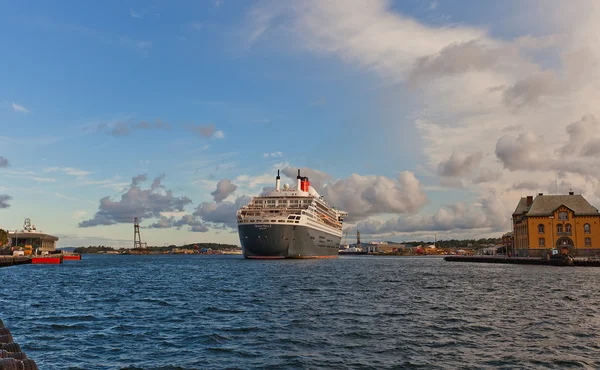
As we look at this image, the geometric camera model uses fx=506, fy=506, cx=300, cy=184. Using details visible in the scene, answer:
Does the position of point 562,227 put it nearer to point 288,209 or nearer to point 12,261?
point 288,209

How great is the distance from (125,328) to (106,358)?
23.6ft

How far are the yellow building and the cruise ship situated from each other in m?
49.7

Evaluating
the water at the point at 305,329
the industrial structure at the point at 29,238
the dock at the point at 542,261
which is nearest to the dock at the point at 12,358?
the water at the point at 305,329

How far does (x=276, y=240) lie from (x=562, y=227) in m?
65.7

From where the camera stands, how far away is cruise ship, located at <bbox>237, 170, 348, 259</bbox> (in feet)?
342

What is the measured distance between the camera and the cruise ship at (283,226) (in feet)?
342

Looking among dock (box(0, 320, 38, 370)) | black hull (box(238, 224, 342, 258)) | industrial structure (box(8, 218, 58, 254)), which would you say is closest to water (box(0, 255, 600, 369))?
dock (box(0, 320, 38, 370))

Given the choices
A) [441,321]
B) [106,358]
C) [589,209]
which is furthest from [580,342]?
[589,209]

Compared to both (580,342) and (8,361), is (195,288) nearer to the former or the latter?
(580,342)

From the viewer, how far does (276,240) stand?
341 ft

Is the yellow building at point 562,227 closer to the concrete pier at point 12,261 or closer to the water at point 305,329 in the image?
the water at point 305,329

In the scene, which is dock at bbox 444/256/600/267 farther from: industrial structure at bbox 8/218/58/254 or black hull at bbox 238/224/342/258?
industrial structure at bbox 8/218/58/254

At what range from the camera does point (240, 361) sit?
20.5m

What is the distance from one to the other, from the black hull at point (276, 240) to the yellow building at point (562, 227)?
52.2 meters
